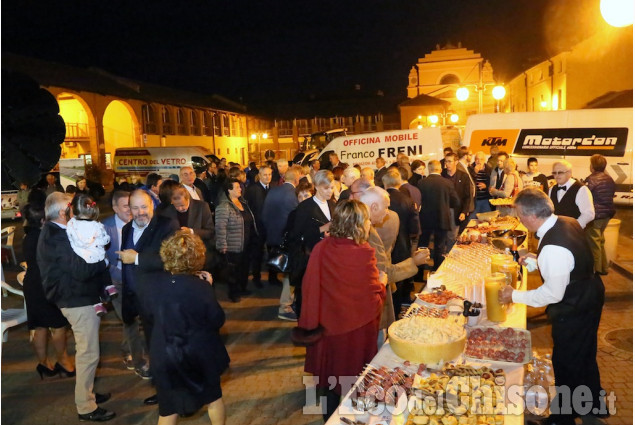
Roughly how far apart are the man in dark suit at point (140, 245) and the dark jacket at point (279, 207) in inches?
124

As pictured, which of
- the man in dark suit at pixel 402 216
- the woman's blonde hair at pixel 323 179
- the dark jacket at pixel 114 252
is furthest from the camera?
the man in dark suit at pixel 402 216

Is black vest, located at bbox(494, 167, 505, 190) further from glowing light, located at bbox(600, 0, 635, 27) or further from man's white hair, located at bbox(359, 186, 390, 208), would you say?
glowing light, located at bbox(600, 0, 635, 27)

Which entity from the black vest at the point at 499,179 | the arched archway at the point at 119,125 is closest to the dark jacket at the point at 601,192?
the black vest at the point at 499,179

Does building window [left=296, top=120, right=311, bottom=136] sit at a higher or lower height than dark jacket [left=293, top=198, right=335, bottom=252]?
higher

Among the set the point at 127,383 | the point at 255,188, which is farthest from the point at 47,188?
the point at 127,383

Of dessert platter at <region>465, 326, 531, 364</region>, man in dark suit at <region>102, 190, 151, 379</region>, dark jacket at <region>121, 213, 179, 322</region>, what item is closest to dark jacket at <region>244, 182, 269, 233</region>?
man in dark suit at <region>102, 190, 151, 379</region>

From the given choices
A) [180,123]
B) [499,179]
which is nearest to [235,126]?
[180,123]

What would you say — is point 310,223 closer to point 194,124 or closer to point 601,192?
point 601,192

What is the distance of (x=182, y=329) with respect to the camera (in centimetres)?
342

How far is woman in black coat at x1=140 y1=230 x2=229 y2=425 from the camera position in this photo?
339 cm

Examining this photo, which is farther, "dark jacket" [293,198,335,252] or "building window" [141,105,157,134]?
"building window" [141,105,157,134]

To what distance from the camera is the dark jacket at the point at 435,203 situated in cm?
863

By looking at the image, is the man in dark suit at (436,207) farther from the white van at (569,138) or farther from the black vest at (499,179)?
the white van at (569,138)

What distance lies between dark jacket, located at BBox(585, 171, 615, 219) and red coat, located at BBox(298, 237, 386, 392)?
5749 mm
